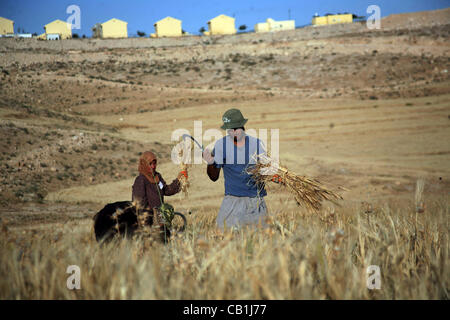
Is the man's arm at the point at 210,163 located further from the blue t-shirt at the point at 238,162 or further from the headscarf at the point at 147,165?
the headscarf at the point at 147,165

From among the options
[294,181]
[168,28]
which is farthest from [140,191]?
[168,28]

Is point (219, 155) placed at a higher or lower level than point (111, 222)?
higher

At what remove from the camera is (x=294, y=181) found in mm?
5078

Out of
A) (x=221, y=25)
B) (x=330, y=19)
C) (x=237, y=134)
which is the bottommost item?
(x=237, y=134)

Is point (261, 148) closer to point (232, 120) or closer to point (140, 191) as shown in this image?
point (232, 120)

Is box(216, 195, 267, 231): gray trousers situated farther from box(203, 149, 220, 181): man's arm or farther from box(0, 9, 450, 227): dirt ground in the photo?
box(0, 9, 450, 227): dirt ground

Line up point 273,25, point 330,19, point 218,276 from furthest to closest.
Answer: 1. point 273,25
2. point 330,19
3. point 218,276

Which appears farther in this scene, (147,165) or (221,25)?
(221,25)

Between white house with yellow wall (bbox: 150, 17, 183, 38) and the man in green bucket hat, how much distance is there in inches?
2931

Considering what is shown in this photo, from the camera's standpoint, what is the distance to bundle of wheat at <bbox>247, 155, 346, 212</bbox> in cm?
500

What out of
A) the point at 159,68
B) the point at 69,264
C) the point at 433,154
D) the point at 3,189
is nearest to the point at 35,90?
the point at 159,68

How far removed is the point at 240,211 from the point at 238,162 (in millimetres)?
566

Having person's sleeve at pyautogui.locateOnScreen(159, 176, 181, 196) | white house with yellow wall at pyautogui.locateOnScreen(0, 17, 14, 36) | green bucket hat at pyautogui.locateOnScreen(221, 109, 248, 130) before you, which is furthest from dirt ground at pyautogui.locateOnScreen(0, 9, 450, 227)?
white house with yellow wall at pyautogui.locateOnScreen(0, 17, 14, 36)

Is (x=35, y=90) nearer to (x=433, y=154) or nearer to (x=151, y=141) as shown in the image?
(x=151, y=141)
